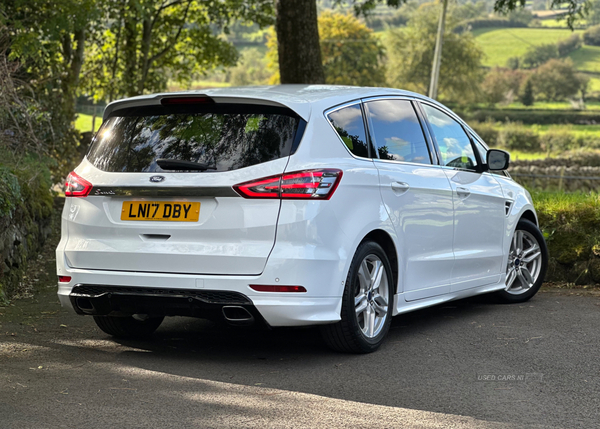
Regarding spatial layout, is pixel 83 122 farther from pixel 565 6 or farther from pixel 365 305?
pixel 365 305

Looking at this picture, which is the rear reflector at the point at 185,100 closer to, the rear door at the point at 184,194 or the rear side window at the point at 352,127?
the rear door at the point at 184,194

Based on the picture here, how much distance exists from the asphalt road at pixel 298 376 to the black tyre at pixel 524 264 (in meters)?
0.79

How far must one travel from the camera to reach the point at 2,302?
7.58m

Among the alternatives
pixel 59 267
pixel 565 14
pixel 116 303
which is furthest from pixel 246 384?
pixel 565 14

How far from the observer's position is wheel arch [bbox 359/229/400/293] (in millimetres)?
5840

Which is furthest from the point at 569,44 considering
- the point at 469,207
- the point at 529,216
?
the point at 469,207

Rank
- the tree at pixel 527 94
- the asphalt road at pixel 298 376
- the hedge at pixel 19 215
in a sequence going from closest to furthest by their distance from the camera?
the asphalt road at pixel 298 376 → the hedge at pixel 19 215 → the tree at pixel 527 94

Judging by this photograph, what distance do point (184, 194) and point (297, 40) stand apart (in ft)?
25.8

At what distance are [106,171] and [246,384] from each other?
1.71m

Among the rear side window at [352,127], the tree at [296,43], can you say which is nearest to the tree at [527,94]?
the tree at [296,43]

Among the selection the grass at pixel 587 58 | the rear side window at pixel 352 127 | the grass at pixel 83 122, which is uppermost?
the rear side window at pixel 352 127

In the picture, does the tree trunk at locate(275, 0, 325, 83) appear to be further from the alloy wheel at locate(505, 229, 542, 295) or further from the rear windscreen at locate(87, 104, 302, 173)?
the rear windscreen at locate(87, 104, 302, 173)

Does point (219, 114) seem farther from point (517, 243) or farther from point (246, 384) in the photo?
point (517, 243)

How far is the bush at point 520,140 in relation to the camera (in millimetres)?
72625
